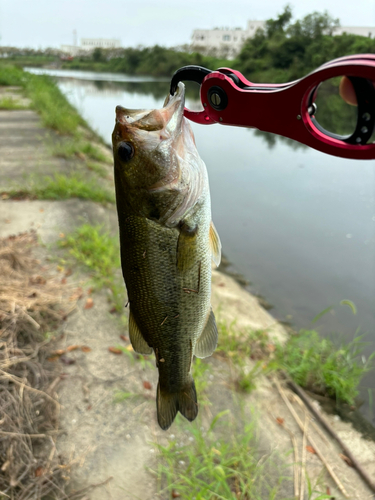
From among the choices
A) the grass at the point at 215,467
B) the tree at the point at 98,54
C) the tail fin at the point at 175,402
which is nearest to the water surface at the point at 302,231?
the grass at the point at 215,467

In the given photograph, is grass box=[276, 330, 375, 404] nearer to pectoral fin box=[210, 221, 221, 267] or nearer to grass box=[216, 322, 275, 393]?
grass box=[216, 322, 275, 393]

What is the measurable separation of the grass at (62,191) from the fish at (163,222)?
18.1ft

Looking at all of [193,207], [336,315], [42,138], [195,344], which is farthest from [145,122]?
[42,138]

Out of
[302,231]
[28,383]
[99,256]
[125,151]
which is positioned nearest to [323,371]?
[28,383]

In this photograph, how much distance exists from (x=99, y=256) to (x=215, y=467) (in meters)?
2.93

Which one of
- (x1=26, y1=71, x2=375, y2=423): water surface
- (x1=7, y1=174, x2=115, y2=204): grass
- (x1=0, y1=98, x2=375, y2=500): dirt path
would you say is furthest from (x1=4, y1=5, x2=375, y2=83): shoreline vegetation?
(x1=0, y1=98, x2=375, y2=500): dirt path

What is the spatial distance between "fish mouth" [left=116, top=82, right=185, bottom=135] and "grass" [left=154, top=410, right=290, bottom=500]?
6.55 feet

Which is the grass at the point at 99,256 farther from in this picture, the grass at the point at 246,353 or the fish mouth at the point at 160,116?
the fish mouth at the point at 160,116

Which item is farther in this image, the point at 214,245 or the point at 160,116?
the point at 214,245

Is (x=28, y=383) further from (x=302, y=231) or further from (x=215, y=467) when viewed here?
(x=302, y=231)

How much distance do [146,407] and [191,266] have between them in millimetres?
2087

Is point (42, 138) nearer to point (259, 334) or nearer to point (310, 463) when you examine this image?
point (259, 334)

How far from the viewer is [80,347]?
3.36 m

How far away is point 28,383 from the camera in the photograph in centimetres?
269
